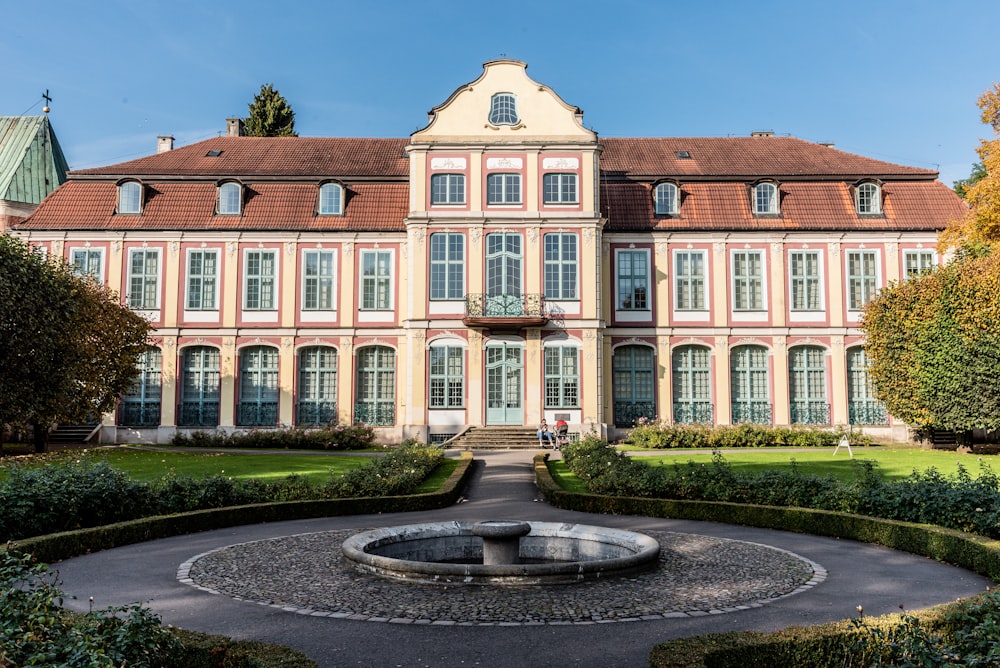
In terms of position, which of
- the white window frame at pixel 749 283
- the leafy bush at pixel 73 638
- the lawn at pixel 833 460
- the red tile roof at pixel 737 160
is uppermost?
the red tile roof at pixel 737 160

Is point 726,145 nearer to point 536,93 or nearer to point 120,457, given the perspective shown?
point 536,93

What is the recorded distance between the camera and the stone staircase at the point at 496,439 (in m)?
29.2

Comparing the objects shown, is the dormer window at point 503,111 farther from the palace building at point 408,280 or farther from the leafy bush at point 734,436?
the leafy bush at point 734,436

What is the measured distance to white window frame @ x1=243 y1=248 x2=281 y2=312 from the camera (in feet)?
109

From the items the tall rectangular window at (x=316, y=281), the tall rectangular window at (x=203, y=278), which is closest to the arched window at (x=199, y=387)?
the tall rectangular window at (x=203, y=278)

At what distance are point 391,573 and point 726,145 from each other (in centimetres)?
3267

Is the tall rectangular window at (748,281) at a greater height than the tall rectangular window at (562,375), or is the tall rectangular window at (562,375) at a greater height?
the tall rectangular window at (748,281)

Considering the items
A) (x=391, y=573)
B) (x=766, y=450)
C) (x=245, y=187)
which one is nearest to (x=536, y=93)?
(x=245, y=187)

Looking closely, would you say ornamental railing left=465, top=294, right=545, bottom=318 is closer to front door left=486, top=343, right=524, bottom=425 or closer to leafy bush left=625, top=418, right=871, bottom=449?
front door left=486, top=343, right=524, bottom=425

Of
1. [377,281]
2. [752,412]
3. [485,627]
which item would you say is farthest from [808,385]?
[485,627]

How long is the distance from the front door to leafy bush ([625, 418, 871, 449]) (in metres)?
4.55

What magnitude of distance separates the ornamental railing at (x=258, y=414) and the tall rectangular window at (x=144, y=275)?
567 cm

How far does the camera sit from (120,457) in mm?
24594

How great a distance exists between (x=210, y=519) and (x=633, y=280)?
76.2 ft
